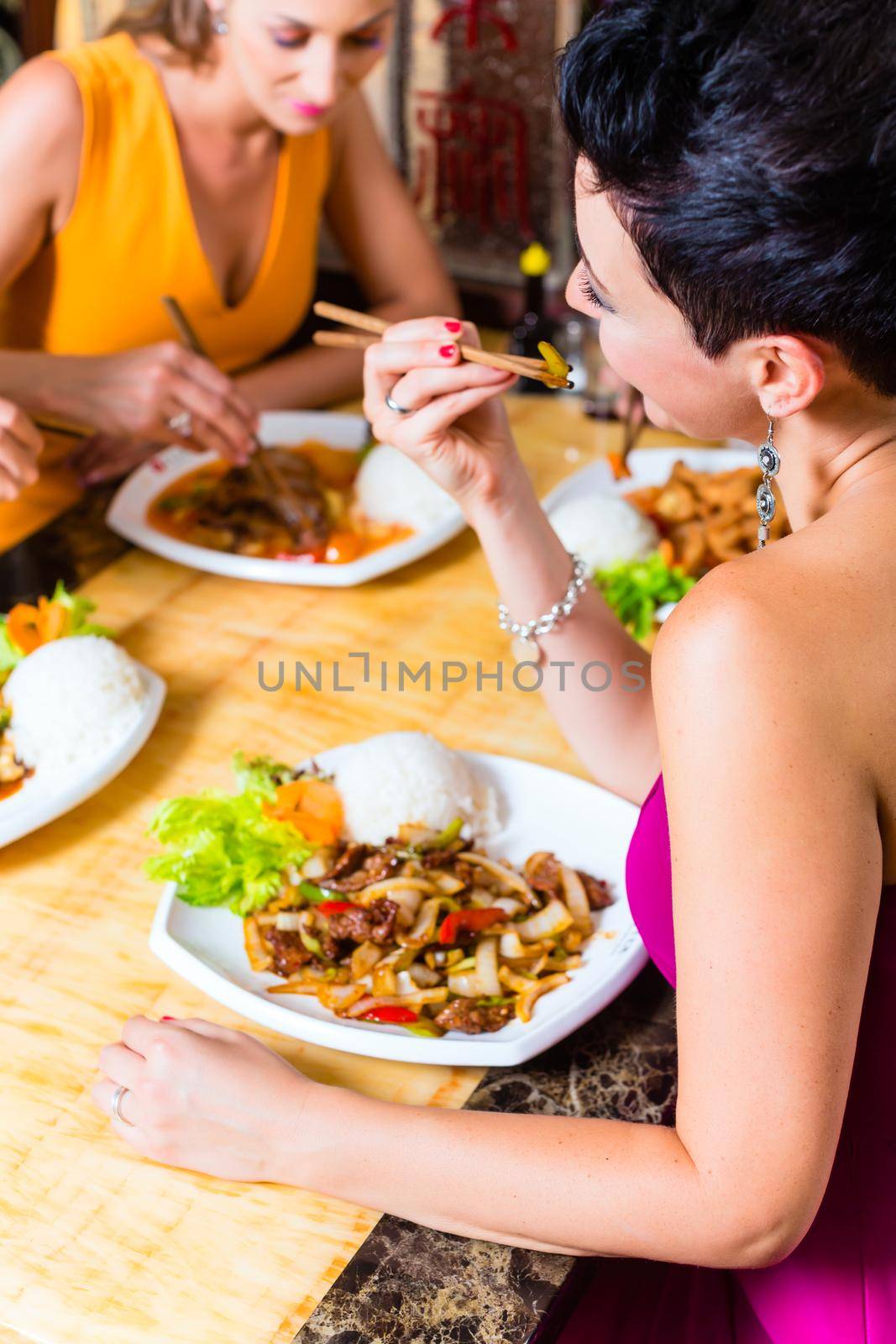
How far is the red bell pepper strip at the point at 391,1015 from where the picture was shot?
133cm

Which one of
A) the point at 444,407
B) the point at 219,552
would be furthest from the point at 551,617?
the point at 219,552

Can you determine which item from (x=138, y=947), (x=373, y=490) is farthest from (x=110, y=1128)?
(x=373, y=490)

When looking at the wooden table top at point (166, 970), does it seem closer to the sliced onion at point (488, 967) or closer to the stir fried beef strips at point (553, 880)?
the sliced onion at point (488, 967)

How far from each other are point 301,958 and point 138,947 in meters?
0.19

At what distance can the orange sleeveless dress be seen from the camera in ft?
8.11

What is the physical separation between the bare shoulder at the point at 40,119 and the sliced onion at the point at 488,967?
1.74 metres

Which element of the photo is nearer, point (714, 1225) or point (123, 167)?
point (714, 1225)

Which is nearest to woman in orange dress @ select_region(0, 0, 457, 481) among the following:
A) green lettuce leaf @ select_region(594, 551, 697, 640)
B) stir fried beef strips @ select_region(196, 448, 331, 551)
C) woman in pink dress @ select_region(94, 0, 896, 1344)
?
stir fried beef strips @ select_region(196, 448, 331, 551)

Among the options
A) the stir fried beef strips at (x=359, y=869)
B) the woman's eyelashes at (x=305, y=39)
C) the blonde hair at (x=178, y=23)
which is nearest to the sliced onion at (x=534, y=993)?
the stir fried beef strips at (x=359, y=869)

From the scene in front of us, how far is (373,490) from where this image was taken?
2.31 m

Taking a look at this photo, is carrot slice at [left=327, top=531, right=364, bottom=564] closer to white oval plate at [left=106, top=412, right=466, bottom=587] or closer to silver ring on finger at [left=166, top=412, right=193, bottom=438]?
white oval plate at [left=106, top=412, right=466, bottom=587]

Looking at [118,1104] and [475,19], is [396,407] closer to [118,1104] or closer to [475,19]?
[118,1104]

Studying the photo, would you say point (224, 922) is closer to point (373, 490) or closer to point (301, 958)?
point (301, 958)

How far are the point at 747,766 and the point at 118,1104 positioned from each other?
2.26 feet
